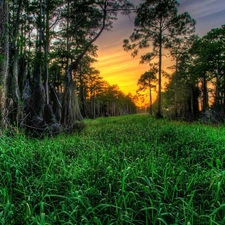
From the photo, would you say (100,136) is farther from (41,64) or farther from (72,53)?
(72,53)

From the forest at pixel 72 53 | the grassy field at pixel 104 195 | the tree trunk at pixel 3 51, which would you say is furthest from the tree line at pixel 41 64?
the grassy field at pixel 104 195

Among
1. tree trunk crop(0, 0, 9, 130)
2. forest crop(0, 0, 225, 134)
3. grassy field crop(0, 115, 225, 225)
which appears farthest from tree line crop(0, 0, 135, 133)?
grassy field crop(0, 115, 225, 225)

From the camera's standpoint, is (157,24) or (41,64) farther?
(157,24)

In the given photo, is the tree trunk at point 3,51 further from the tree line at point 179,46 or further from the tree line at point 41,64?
the tree line at point 179,46

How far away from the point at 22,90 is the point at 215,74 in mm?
19573

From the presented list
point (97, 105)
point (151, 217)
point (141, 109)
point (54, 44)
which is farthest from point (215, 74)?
point (141, 109)

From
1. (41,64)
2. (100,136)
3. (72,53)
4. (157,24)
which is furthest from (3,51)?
(157,24)

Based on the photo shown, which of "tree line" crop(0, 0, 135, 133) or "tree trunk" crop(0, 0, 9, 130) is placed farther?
"tree line" crop(0, 0, 135, 133)

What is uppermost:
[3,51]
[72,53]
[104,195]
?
[72,53]

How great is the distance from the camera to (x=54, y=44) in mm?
17469

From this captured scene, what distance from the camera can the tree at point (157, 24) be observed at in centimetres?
1463

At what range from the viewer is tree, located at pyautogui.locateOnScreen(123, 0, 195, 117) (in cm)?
1463

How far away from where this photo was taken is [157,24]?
15594mm

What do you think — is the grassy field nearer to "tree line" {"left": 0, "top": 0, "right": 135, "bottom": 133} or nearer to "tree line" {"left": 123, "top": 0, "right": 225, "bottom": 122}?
"tree line" {"left": 0, "top": 0, "right": 135, "bottom": 133}
